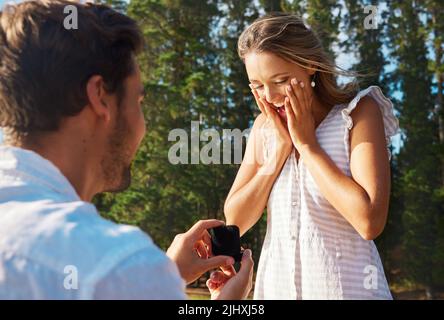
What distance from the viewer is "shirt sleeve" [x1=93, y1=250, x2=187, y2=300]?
2.64 feet

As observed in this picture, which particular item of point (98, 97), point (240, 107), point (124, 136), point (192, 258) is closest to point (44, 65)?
point (98, 97)

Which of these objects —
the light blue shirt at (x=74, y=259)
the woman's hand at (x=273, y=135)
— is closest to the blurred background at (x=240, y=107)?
the woman's hand at (x=273, y=135)

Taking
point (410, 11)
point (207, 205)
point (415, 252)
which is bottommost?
point (415, 252)

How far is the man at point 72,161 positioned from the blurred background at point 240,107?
1164cm

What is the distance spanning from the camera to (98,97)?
111 centimetres

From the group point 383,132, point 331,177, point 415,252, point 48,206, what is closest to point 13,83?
point 48,206

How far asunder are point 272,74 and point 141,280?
1295 millimetres

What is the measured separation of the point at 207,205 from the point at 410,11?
6.68 m

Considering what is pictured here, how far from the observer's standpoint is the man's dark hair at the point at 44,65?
3.52 feet

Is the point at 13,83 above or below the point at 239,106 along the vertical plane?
below

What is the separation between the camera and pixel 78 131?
3.61 ft

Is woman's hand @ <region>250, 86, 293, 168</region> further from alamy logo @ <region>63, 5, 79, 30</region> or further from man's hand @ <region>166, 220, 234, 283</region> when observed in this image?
alamy logo @ <region>63, 5, 79, 30</region>
